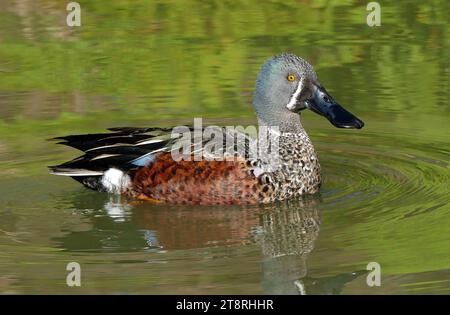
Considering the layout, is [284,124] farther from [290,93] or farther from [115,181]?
[115,181]

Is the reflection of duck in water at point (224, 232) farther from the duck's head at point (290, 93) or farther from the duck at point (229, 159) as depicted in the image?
the duck's head at point (290, 93)

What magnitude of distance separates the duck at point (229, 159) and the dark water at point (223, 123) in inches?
5.3

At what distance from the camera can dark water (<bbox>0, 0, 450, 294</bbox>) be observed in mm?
8617

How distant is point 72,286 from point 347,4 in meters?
9.62

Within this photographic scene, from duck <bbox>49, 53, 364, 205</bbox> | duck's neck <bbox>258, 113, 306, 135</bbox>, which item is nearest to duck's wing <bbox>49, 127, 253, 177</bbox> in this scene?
duck <bbox>49, 53, 364, 205</bbox>

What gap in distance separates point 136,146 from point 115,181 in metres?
0.35

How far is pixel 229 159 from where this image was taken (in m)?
10.4

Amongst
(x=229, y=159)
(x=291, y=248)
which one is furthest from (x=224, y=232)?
(x=229, y=159)

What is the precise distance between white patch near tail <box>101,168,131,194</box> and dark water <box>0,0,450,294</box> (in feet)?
0.44

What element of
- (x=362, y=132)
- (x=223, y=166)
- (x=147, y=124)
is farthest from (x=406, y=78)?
(x=223, y=166)

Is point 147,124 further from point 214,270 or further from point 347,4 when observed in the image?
point 347,4

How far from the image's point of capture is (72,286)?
8.33 metres

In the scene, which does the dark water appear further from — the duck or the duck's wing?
the duck's wing
